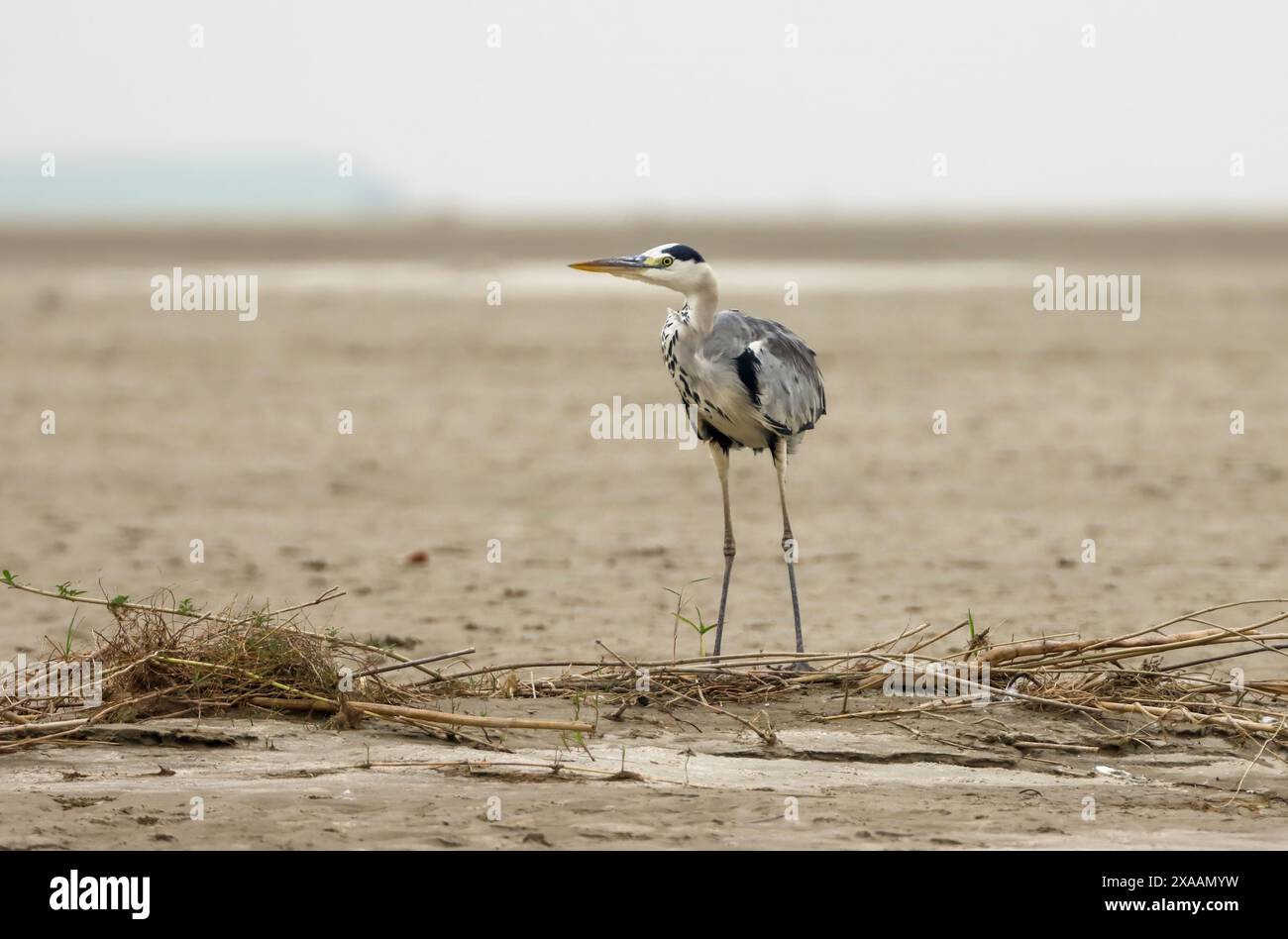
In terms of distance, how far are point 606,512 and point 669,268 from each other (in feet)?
19.6

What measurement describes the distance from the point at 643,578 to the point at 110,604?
472 centimetres

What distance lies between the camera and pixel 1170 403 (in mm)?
18453

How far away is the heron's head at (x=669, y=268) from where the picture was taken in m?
7.28

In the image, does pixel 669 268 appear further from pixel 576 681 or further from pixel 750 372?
pixel 576 681

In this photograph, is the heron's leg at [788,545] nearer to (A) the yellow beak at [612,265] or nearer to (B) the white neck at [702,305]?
(B) the white neck at [702,305]

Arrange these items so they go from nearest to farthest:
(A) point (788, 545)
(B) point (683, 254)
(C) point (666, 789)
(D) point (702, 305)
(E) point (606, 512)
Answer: (C) point (666, 789)
(B) point (683, 254)
(D) point (702, 305)
(A) point (788, 545)
(E) point (606, 512)

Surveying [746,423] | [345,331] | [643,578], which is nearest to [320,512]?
[643,578]

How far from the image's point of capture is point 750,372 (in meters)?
7.67

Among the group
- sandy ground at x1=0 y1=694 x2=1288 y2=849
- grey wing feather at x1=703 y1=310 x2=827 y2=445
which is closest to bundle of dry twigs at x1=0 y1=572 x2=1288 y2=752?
sandy ground at x1=0 y1=694 x2=1288 y2=849

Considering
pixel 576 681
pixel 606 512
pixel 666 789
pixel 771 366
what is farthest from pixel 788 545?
pixel 606 512

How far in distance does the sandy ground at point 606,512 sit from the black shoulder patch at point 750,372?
1.69 metres

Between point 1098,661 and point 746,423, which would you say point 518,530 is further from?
point 1098,661

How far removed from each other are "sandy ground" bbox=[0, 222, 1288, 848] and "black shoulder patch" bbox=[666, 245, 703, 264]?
2179mm

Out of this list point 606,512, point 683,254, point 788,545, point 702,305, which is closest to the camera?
point 683,254
